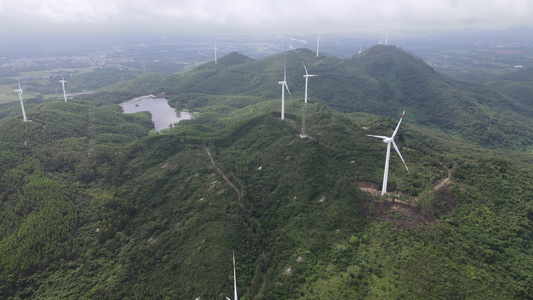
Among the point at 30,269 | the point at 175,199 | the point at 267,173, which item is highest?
the point at 267,173

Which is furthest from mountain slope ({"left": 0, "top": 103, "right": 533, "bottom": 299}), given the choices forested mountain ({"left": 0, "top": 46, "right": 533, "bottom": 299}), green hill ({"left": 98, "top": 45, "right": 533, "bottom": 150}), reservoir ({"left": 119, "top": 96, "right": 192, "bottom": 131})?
green hill ({"left": 98, "top": 45, "right": 533, "bottom": 150})

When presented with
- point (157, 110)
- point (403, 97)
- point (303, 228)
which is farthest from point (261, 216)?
point (403, 97)

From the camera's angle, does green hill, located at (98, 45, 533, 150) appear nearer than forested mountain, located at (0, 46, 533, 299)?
No

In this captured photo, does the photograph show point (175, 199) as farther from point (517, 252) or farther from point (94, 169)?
point (517, 252)

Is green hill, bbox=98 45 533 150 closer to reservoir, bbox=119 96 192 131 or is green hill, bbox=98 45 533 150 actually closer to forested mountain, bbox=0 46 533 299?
reservoir, bbox=119 96 192 131

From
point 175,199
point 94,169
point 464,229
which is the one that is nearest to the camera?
point 464,229

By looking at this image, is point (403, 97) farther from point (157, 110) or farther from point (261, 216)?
point (261, 216)

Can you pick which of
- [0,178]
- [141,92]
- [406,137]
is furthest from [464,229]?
[141,92]
